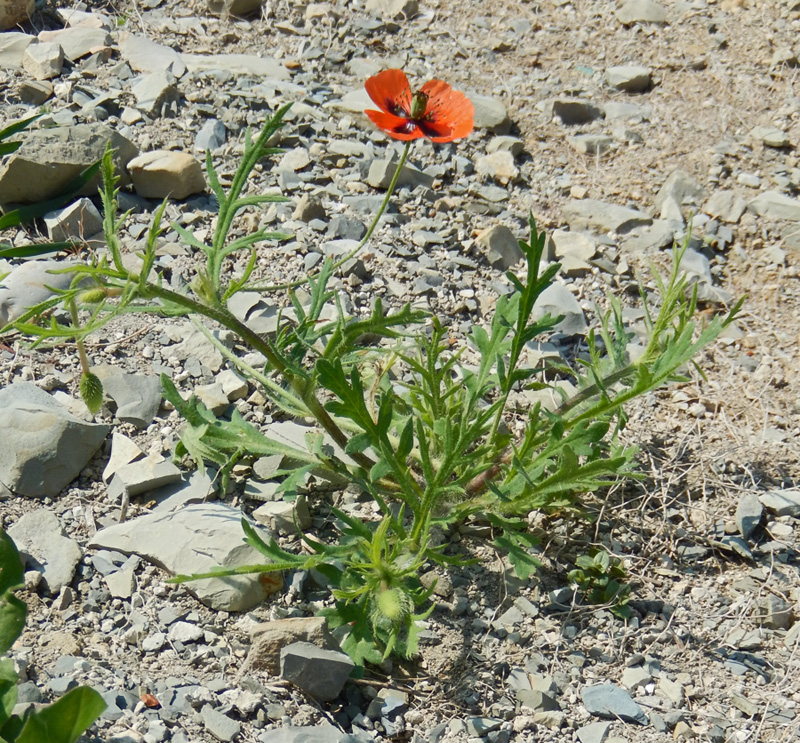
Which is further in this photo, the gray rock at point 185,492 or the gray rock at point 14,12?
the gray rock at point 14,12

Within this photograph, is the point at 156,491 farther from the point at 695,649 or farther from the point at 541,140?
the point at 541,140

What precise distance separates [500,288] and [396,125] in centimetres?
100

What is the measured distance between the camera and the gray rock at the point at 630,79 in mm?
4223

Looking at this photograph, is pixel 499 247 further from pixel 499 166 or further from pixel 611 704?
pixel 611 704

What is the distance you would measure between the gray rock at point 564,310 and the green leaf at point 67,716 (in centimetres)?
201

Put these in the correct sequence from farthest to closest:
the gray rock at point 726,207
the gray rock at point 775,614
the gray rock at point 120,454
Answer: the gray rock at point 726,207 < the gray rock at point 120,454 < the gray rock at point 775,614

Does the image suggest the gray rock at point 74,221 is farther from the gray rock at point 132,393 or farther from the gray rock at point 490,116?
the gray rock at point 490,116

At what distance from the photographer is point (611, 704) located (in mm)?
2205

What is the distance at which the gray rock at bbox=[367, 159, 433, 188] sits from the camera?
141 inches

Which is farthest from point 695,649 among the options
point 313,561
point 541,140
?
point 541,140

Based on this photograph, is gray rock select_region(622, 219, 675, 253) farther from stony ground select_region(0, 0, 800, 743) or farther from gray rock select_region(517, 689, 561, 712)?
gray rock select_region(517, 689, 561, 712)

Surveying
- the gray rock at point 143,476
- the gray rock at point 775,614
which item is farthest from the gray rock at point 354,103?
the gray rock at point 775,614

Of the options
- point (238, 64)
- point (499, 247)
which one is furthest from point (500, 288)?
point (238, 64)

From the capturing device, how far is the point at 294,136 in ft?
12.2
